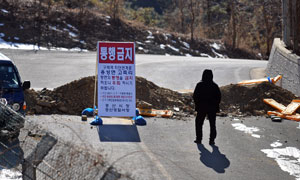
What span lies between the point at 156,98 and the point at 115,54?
3.18m

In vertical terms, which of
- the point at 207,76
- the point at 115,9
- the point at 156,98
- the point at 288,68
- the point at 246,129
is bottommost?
the point at 246,129

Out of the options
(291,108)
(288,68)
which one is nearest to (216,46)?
(288,68)

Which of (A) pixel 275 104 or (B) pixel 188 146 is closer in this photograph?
(B) pixel 188 146

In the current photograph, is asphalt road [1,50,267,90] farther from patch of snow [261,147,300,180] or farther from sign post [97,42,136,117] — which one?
patch of snow [261,147,300,180]

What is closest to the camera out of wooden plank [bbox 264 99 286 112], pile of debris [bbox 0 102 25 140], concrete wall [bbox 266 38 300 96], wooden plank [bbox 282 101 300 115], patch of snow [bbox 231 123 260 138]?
pile of debris [bbox 0 102 25 140]

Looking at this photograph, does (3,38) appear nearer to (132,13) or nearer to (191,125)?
(191,125)

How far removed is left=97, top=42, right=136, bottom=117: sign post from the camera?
→ 13195mm

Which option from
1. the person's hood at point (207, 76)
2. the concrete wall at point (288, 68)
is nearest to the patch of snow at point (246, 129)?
the person's hood at point (207, 76)

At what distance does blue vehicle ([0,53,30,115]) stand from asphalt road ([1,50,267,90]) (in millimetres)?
7367

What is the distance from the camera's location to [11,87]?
1133 centimetres

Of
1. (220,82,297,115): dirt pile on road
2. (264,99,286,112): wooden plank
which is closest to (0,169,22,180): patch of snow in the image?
(220,82,297,115): dirt pile on road

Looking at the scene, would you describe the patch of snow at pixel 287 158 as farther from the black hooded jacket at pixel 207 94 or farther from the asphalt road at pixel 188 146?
the black hooded jacket at pixel 207 94

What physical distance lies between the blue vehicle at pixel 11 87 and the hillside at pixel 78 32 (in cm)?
2231

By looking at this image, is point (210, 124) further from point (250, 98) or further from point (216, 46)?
point (216, 46)
